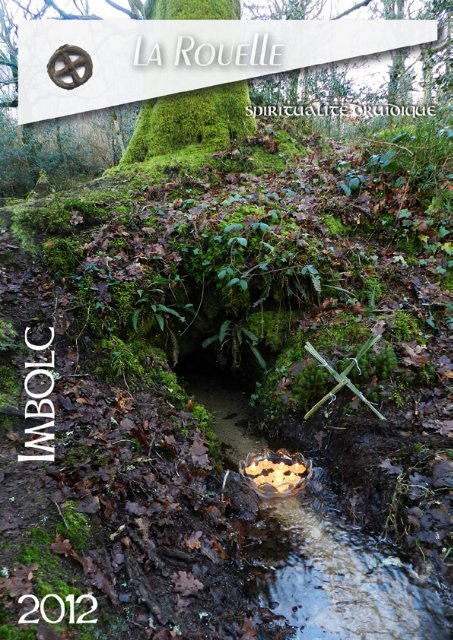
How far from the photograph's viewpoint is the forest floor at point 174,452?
246 cm

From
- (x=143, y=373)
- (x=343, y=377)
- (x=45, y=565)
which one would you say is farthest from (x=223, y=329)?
(x=45, y=565)

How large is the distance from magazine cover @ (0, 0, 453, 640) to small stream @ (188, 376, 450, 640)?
0.02 m

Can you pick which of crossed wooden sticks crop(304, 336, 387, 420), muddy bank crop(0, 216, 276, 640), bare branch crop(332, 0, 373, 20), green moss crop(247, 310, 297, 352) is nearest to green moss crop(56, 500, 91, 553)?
muddy bank crop(0, 216, 276, 640)

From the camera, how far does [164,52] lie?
855 cm

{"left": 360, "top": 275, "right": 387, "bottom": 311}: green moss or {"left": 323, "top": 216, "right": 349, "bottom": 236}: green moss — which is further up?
{"left": 323, "top": 216, "right": 349, "bottom": 236}: green moss

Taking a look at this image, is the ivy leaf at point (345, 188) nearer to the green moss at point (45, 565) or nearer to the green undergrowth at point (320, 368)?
the green undergrowth at point (320, 368)

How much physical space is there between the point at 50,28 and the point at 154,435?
15394 millimetres

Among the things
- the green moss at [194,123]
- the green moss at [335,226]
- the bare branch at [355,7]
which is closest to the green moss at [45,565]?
the green moss at [335,226]

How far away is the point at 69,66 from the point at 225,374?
28.4ft

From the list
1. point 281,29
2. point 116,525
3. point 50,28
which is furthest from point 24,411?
point 50,28

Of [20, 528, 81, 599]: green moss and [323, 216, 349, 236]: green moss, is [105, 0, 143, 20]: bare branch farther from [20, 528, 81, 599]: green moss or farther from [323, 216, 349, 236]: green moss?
[20, 528, 81, 599]: green moss

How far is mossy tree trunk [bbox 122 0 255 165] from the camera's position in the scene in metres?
8.36

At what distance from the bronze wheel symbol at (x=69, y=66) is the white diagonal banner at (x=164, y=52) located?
0.02 metres

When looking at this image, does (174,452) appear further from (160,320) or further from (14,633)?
(14,633)
